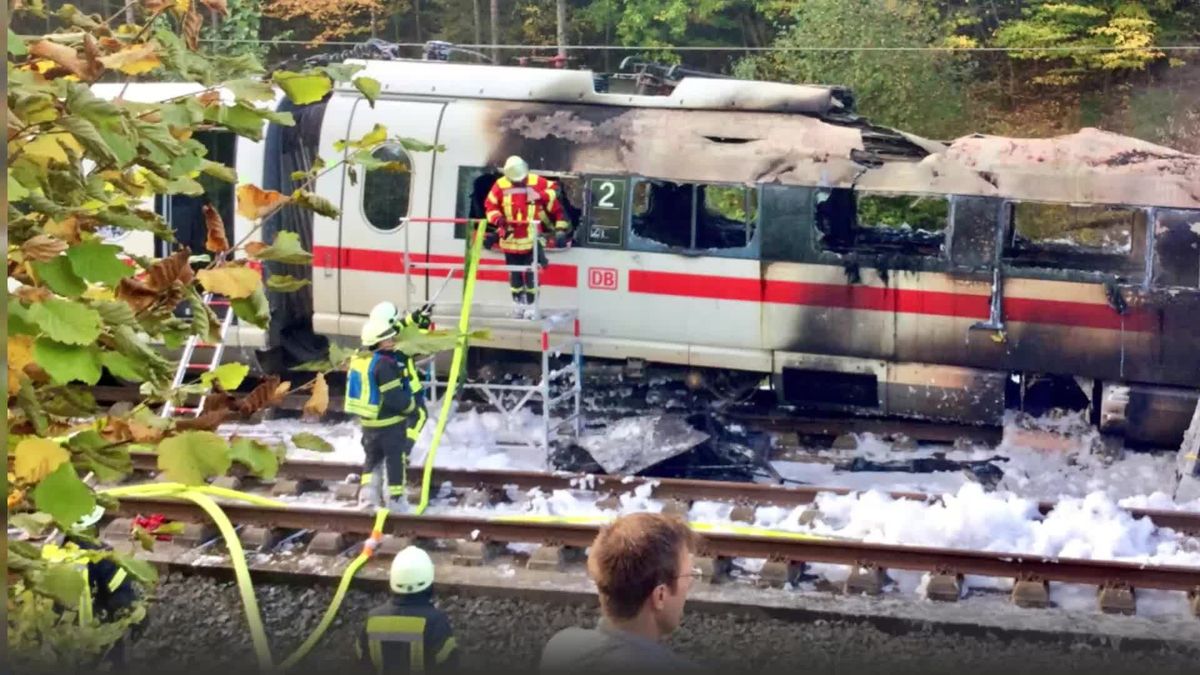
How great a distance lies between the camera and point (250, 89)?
2639 millimetres

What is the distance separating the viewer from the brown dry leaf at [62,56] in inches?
97.0

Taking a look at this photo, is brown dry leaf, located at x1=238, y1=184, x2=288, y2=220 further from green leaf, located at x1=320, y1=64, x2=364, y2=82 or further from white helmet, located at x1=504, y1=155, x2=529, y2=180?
white helmet, located at x1=504, y1=155, x2=529, y2=180

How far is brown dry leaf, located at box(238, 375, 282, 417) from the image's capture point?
9.41 feet

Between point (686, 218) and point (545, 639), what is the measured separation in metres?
5.12

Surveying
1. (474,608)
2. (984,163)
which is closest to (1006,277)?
(984,163)

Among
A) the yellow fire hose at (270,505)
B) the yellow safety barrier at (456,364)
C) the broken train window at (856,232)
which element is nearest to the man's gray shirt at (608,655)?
the yellow fire hose at (270,505)

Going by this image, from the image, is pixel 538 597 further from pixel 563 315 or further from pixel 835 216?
pixel 835 216

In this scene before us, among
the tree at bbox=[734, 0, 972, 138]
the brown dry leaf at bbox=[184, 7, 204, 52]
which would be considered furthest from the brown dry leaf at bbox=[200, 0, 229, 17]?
the tree at bbox=[734, 0, 972, 138]

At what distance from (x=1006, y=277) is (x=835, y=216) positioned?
5.34ft

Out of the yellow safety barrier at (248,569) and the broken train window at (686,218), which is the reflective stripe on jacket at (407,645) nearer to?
the yellow safety barrier at (248,569)

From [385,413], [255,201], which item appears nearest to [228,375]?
[255,201]

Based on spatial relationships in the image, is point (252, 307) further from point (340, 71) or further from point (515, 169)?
point (515, 169)

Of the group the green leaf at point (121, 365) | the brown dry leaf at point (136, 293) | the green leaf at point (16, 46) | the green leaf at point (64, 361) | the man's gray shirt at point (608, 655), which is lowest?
the man's gray shirt at point (608, 655)

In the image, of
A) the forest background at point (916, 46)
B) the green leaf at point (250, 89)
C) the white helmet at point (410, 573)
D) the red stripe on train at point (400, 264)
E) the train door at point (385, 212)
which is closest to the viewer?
the green leaf at point (250, 89)
